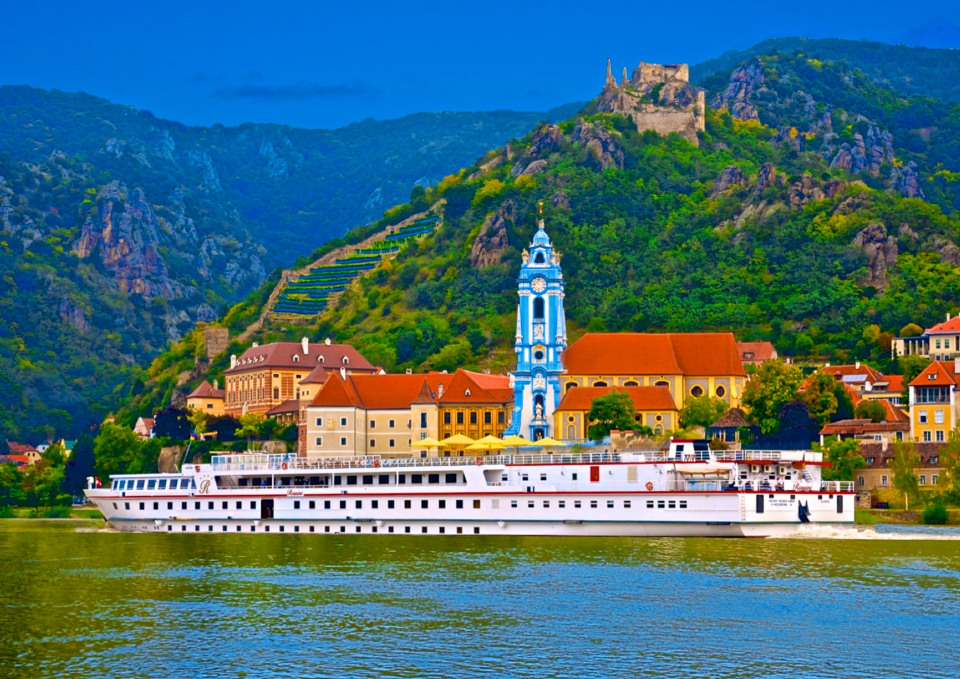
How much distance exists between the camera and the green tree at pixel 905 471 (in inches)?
3110

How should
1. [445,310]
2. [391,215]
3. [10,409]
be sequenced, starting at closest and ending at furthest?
[445,310] → [10,409] → [391,215]

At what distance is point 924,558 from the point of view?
59.2 meters

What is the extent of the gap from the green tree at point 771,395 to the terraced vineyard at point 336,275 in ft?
244

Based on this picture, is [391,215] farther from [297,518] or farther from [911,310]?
[297,518]

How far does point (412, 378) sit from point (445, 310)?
1785 inches

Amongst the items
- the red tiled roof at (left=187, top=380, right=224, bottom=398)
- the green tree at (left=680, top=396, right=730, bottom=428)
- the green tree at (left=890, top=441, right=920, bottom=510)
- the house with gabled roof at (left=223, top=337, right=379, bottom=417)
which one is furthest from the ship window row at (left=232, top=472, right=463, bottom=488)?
the red tiled roof at (left=187, top=380, right=224, bottom=398)

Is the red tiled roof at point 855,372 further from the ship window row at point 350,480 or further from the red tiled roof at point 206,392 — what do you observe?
the red tiled roof at point 206,392

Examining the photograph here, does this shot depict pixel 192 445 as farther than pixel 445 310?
No

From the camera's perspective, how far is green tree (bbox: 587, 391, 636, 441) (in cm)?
9262

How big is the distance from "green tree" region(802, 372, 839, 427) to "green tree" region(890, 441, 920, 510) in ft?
47.7

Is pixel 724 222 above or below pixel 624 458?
above

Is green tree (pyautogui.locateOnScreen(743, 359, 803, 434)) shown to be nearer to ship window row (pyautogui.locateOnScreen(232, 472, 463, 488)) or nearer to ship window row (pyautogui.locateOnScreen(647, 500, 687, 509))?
ship window row (pyautogui.locateOnScreen(647, 500, 687, 509))

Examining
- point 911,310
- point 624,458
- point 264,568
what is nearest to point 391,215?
point 911,310

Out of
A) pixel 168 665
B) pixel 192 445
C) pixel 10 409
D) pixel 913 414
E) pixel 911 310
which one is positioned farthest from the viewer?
pixel 10 409
